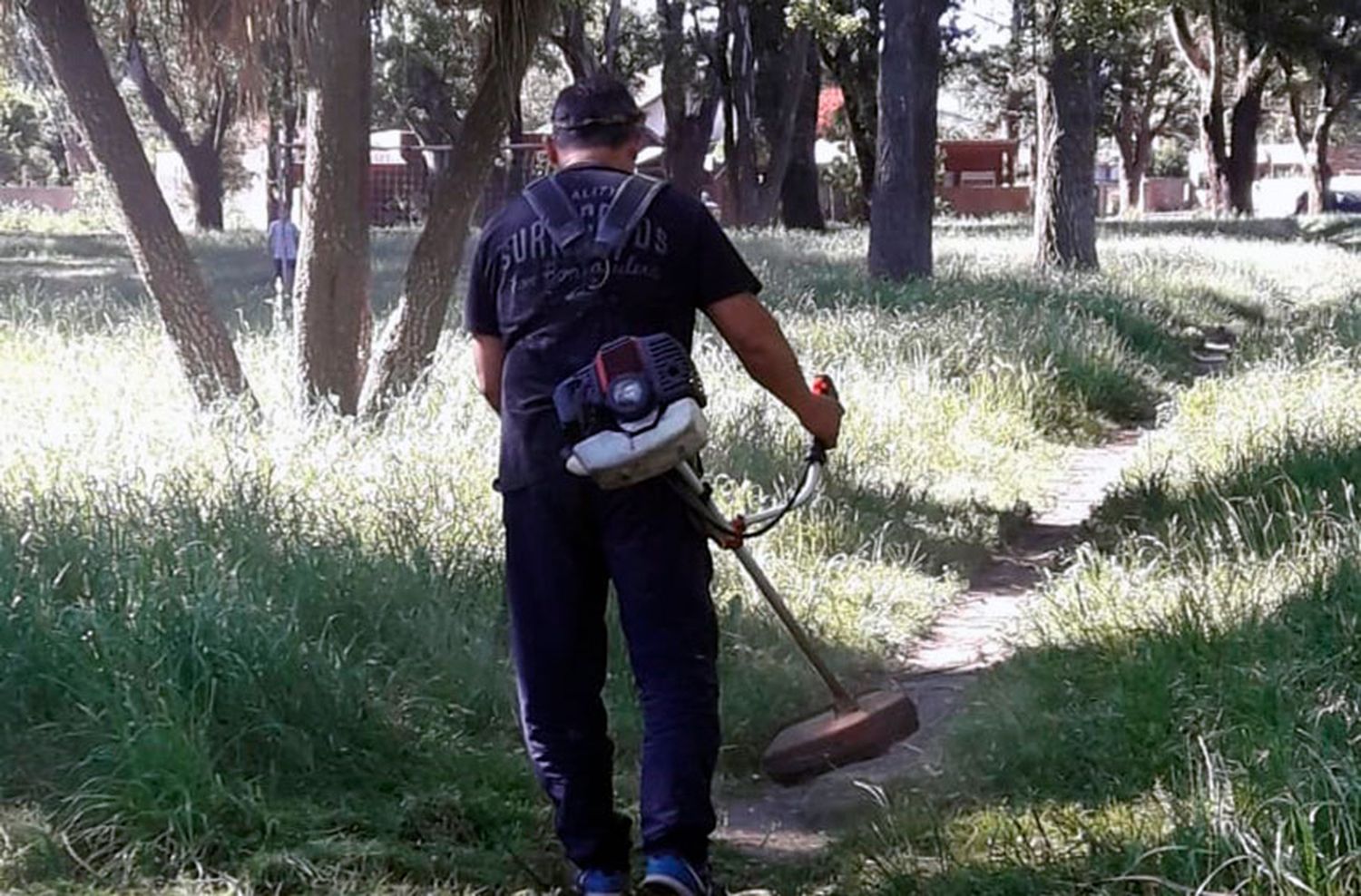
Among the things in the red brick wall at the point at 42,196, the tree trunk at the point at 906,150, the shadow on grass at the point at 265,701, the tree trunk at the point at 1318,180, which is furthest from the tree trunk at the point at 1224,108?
the shadow on grass at the point at 265,701

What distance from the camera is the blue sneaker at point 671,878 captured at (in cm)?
443

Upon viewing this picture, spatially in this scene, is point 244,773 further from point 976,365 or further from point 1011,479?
point 976,365

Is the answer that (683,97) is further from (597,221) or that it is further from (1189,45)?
(597,221)

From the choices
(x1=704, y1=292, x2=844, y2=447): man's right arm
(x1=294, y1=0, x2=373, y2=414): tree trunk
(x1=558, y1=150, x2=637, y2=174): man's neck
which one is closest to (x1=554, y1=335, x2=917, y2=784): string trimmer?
(x1=704, y1=292, x2=844, y2=447): man's right arm

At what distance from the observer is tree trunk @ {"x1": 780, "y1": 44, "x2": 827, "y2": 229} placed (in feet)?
143

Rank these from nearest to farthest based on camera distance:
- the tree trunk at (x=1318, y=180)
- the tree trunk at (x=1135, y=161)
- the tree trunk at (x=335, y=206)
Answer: the tree trunk at (x=335, y=206), the tree trunk at (x=1318, y=180), the tree trunk at (x=1135, y=161)

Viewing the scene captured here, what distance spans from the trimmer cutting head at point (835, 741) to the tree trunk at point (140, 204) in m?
4.54

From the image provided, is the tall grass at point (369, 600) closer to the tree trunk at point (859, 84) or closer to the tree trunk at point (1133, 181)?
the tree trunk at point (859, 84)

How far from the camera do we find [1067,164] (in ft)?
73.5

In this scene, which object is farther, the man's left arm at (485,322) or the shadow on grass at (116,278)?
the shadow on grass at (116,278)

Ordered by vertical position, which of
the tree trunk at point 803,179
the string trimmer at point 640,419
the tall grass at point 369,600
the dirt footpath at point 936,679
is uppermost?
the tree trunk at point 803,179

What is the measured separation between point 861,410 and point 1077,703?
543cm

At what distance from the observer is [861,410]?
11.3m

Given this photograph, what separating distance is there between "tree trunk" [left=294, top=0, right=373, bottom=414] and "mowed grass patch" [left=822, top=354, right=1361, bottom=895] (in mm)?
3895
